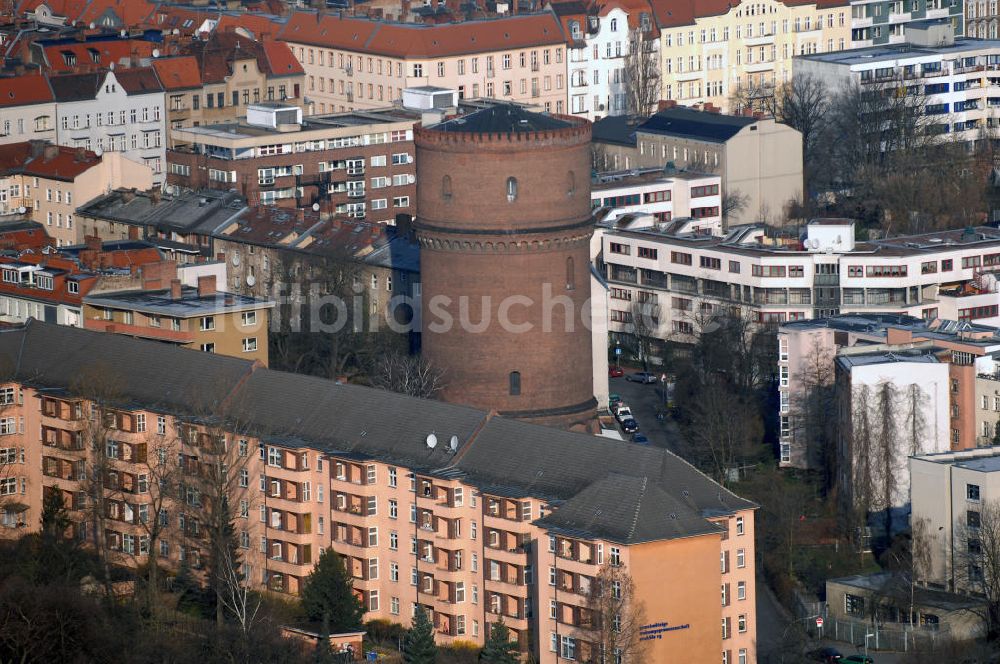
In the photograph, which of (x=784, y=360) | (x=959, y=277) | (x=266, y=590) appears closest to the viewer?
(x=266, y=590)

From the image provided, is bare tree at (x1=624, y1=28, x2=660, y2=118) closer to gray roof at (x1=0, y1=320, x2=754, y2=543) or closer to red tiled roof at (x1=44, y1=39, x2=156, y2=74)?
red tiled roof at (x1=44, y1=39, x2=156, y2=74)

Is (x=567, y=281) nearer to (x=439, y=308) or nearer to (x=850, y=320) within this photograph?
(x=439, y=308)

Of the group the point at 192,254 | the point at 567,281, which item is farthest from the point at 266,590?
the point at 192,254

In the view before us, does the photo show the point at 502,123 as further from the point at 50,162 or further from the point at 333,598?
the point at 50,162

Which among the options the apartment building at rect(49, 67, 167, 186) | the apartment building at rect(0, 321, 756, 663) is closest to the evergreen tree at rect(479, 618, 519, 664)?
the apartment building at rect(0, 321, 756, 663)

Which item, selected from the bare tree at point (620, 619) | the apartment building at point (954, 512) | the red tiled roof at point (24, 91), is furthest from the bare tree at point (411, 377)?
the red tiled roof at point (24, 91)

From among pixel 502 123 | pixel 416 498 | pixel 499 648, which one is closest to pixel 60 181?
pixel 502 123
